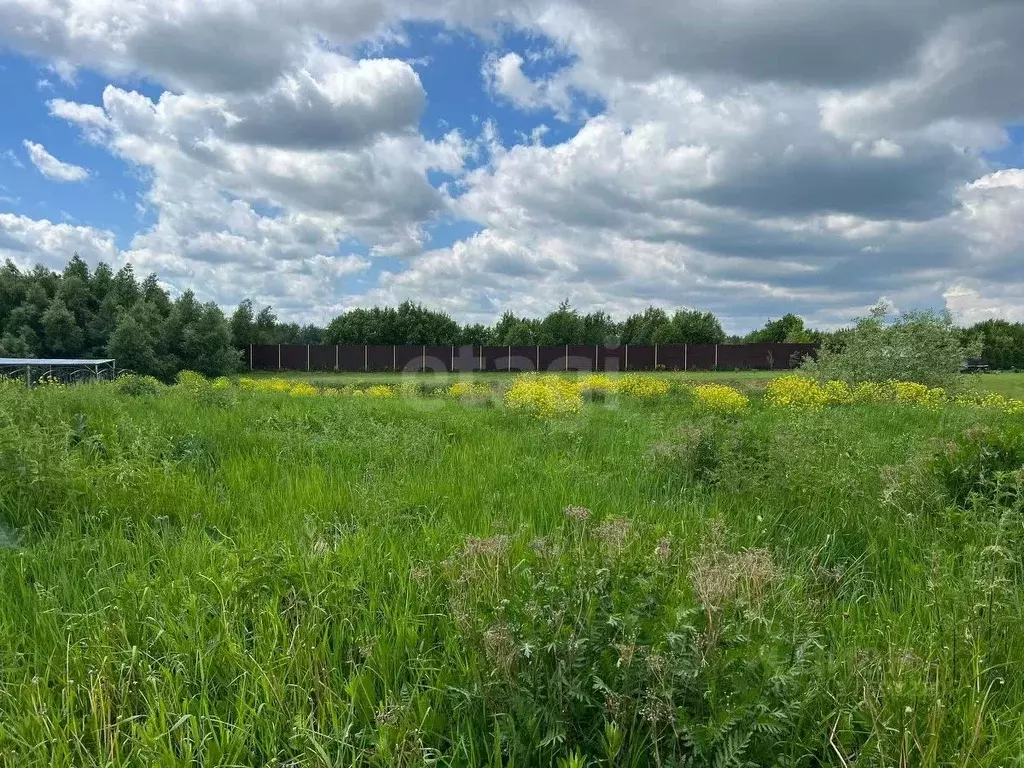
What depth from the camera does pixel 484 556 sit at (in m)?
2.18

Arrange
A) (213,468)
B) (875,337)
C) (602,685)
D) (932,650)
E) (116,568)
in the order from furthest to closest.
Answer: (875,337)
(213,468)
(116,568)
(932,650)
(602,685)

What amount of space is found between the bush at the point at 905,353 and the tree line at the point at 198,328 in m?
2.24

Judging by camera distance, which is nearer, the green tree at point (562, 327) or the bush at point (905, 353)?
the bush at point (905, 353)

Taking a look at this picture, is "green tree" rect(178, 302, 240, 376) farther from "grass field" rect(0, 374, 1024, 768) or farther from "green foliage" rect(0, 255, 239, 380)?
"grass field" rect(0, 374, 1024, 768)

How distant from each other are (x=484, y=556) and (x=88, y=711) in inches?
48.5

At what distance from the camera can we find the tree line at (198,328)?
31.7 meters

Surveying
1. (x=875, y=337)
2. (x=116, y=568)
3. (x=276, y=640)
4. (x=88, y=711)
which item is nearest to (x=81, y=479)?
(x=116, y=568)

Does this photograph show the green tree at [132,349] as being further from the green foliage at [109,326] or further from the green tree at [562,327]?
the green tree at [562,327]

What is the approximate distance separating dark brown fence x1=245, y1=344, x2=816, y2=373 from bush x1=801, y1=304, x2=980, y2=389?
17969mm

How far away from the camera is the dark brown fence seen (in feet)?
113

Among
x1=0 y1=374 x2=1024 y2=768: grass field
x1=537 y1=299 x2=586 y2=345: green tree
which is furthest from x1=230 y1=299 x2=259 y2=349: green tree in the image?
x1=0 y1=374 x2=1024 y2=768: grass field

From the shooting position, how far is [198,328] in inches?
1287

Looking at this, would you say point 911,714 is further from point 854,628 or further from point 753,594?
point 854,628

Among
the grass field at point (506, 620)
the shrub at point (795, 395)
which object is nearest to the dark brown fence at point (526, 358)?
the shrub at point (795, 395)
